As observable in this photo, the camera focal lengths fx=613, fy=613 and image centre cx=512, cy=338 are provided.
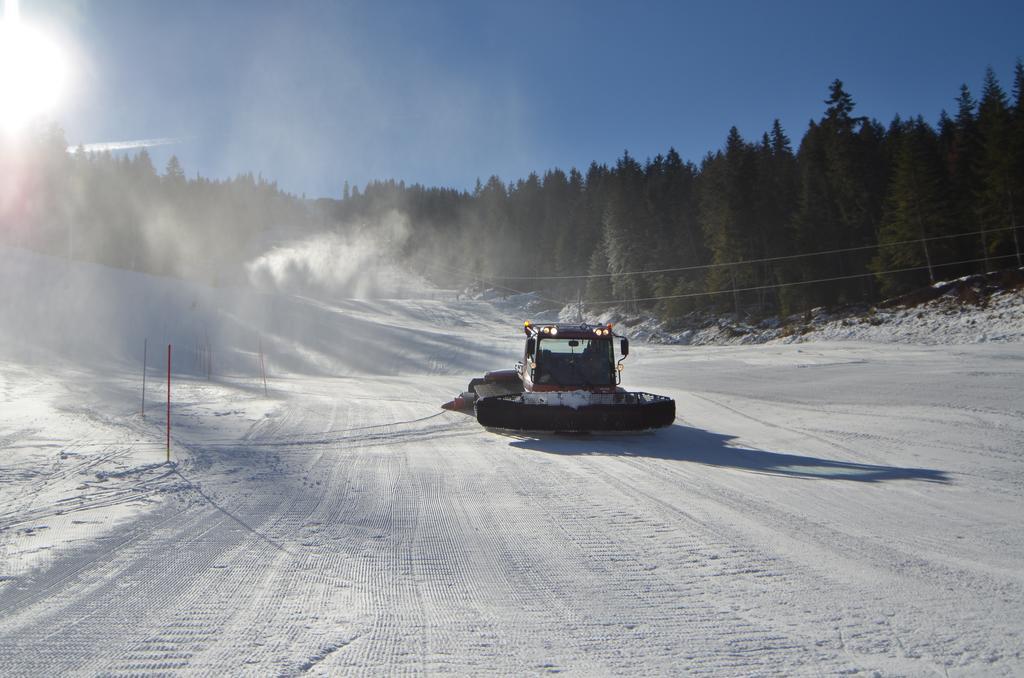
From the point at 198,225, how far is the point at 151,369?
8423 cm

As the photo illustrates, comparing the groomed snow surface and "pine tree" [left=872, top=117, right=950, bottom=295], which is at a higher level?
"pine tree" [left=872, top=117, right=950, bottom=295]

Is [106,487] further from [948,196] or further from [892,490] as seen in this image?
[948,196]

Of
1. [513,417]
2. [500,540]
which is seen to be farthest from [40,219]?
[500,540]

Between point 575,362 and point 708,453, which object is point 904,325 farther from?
point 708,453

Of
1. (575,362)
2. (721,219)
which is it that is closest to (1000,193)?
(721,219)

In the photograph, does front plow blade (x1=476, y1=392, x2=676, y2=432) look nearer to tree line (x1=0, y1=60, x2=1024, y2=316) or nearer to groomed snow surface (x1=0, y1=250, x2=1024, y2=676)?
groomed snow surface (x1=0, y1=250, x2=1024, y2=676)

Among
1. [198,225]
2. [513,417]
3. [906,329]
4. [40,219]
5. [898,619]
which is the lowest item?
[898,619]

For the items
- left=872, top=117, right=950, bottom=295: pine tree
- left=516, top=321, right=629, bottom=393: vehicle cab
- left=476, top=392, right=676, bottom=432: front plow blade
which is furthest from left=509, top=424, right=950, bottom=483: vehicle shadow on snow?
left=872, top=117, right=950, bottom=295: pine tree

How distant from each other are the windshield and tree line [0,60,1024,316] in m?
39.1

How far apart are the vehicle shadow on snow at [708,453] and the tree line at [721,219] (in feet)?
131

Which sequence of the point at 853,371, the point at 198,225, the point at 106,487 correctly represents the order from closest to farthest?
the point at 106,487, the point at 853,371, the point at 198,225

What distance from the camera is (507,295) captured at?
8744cm

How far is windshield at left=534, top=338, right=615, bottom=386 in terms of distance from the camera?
13.3 meters

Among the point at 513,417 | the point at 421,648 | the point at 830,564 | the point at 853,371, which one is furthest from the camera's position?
the point at 853,371
